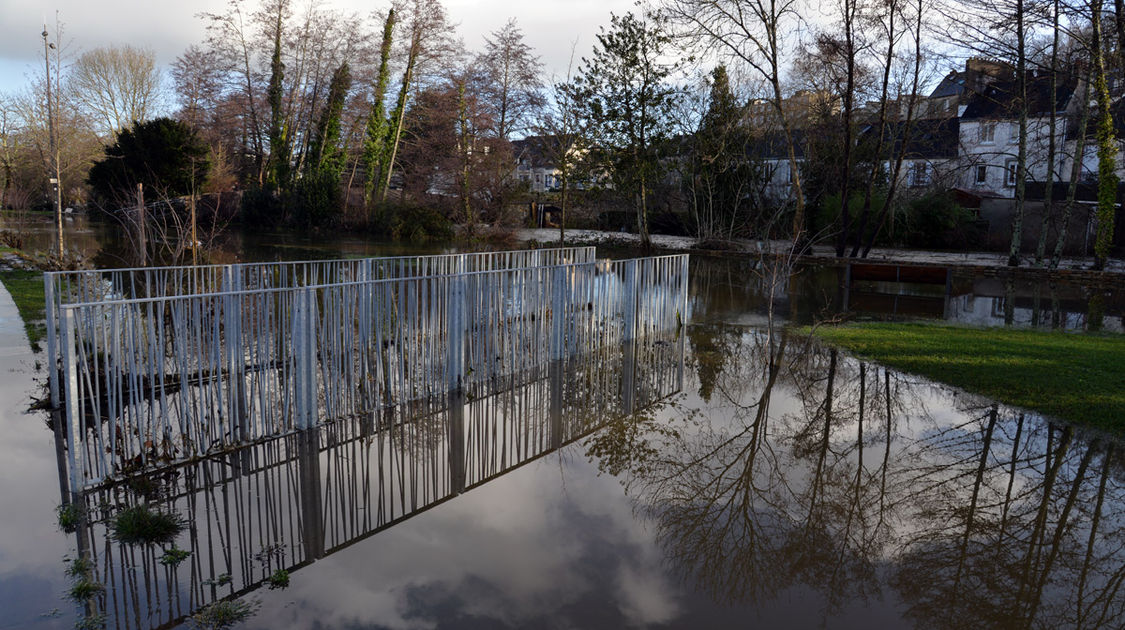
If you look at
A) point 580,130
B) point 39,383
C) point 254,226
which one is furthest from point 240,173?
A: point 39,383

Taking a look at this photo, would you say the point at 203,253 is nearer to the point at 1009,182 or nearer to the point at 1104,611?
the point at 1104,611

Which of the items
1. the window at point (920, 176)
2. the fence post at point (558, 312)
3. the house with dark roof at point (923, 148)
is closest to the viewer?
the fence post at point (558, 312)

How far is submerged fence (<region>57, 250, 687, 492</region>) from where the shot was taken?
517 cm

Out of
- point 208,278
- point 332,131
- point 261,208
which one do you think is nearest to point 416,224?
point 332,131

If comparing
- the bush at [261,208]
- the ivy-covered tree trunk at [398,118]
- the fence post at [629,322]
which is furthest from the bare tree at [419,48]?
the fence post at [629,322]

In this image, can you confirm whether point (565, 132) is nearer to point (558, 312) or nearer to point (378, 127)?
point (378, 127)

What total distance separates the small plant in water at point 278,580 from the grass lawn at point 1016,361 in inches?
260

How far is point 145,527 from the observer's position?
4180 millimetres

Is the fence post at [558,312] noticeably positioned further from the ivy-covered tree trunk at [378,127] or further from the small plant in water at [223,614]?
the ivy-covered tree trunk at [378,127]

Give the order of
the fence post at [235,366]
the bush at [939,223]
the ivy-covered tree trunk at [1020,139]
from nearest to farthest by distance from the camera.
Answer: the fence post at [235,366]
the ivy-covered tree trunk at [1020,139]
the bush at [939,223]

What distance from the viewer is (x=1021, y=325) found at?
12.1 m

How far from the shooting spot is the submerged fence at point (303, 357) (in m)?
5.17

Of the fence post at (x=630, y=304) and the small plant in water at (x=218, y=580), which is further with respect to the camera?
the fence post at (x=630, y=304)

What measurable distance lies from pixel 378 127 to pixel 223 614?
3268 centimetres
